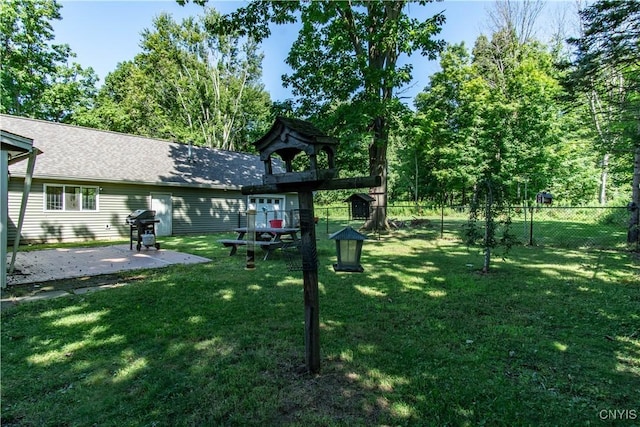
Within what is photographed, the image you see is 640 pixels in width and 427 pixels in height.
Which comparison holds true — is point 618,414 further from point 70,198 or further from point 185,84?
point 185,84

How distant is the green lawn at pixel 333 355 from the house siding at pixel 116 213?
8.21m

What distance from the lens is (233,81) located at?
89.0ft

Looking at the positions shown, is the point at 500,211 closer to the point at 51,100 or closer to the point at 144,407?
the point at 144,407

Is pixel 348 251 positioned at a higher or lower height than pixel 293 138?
lower

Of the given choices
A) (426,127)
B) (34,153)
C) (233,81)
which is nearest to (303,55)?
(426,127)

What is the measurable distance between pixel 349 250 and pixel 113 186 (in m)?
11.9

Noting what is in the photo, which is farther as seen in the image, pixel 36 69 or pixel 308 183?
pixel 36 69

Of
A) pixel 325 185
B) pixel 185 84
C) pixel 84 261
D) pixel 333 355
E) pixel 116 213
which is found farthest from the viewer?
pixel 185 84

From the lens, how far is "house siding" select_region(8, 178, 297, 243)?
1060cm

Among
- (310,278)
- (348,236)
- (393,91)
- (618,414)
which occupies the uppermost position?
(393,91)

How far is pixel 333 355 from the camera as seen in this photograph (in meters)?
3.02

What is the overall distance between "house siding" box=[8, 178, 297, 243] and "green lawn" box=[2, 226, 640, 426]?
8.21 metres

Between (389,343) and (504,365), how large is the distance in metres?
1.02

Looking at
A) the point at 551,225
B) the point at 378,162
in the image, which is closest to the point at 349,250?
the point at 378,162
